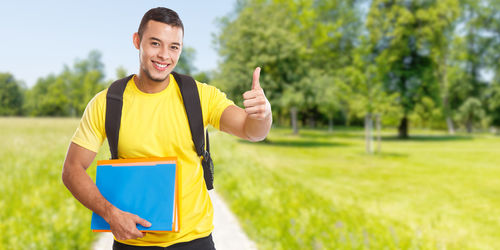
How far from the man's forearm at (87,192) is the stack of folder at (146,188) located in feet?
0.14

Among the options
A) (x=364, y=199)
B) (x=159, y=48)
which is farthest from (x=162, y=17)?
(x=364, y=199)

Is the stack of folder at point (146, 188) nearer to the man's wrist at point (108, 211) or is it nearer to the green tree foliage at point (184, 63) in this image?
the man's wrist at point (108, 211)

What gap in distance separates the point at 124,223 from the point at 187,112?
0.55 meters

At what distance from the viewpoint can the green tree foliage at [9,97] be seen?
137 feet

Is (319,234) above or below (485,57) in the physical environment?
below

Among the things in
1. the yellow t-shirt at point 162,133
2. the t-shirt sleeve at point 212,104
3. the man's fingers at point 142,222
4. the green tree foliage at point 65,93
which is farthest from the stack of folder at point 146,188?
the green tree foliage at point 65,93

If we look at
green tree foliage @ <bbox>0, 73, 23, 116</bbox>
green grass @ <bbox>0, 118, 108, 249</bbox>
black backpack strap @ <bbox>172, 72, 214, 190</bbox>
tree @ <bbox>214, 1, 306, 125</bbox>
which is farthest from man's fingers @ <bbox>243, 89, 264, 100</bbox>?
green tree foliage @ <bbox>0, 73, 23, 116</bbox>

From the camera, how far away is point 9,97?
4350 centimetres

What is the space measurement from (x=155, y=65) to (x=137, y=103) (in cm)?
21

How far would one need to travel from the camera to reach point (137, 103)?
182 centimetres

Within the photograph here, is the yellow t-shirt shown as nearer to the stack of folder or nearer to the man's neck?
the man's neck

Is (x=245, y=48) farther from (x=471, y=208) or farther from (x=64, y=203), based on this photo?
(x=64, y=203)

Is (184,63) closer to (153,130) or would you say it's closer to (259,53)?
(259,53)

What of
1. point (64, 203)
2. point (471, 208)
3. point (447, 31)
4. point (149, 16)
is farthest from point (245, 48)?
point (447, 31)
